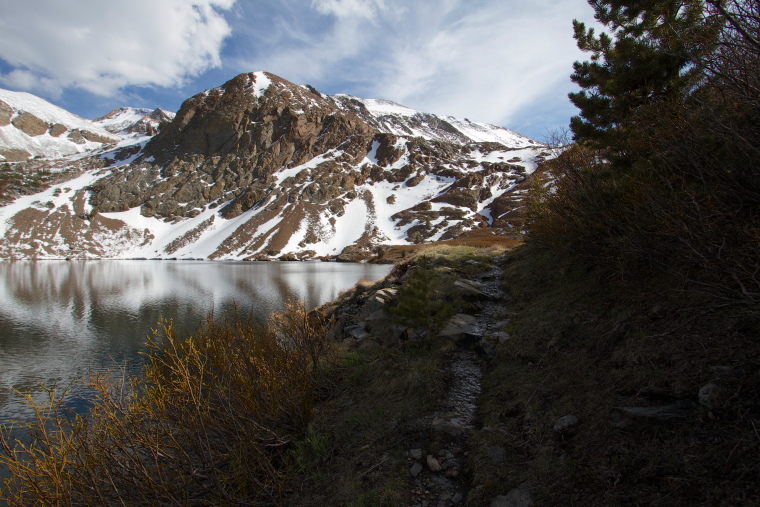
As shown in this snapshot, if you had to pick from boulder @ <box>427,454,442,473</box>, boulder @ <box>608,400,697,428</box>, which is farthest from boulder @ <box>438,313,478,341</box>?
boulder @ <box>608,400,697,428</box>

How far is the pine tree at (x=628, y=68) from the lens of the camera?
20.1 ft

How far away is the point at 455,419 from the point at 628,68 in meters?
7.25

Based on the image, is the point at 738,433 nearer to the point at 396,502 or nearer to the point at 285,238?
the point at 396,502

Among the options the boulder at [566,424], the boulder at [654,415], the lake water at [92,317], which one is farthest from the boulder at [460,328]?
the lake water at [92,317]

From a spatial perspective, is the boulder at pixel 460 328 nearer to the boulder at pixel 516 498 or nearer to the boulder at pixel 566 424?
the boulder at pixel 566 424

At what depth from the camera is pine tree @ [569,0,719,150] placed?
6.13 metres

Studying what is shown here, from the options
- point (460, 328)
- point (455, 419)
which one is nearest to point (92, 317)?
point (460, 328)

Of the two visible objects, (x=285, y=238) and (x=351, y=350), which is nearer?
(x=351, y=350)

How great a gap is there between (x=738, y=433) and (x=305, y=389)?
18.8 ft

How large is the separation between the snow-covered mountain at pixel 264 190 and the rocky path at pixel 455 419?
94.8 m

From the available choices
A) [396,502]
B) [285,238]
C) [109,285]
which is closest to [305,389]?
[396,502]

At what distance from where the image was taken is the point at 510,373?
576 cm

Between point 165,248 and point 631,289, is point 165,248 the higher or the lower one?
the higher one

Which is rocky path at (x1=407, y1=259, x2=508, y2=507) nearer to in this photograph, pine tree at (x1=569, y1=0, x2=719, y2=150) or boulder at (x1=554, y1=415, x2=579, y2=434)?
boulder at (x1=554, y1=415, x2=579, y2=434)
